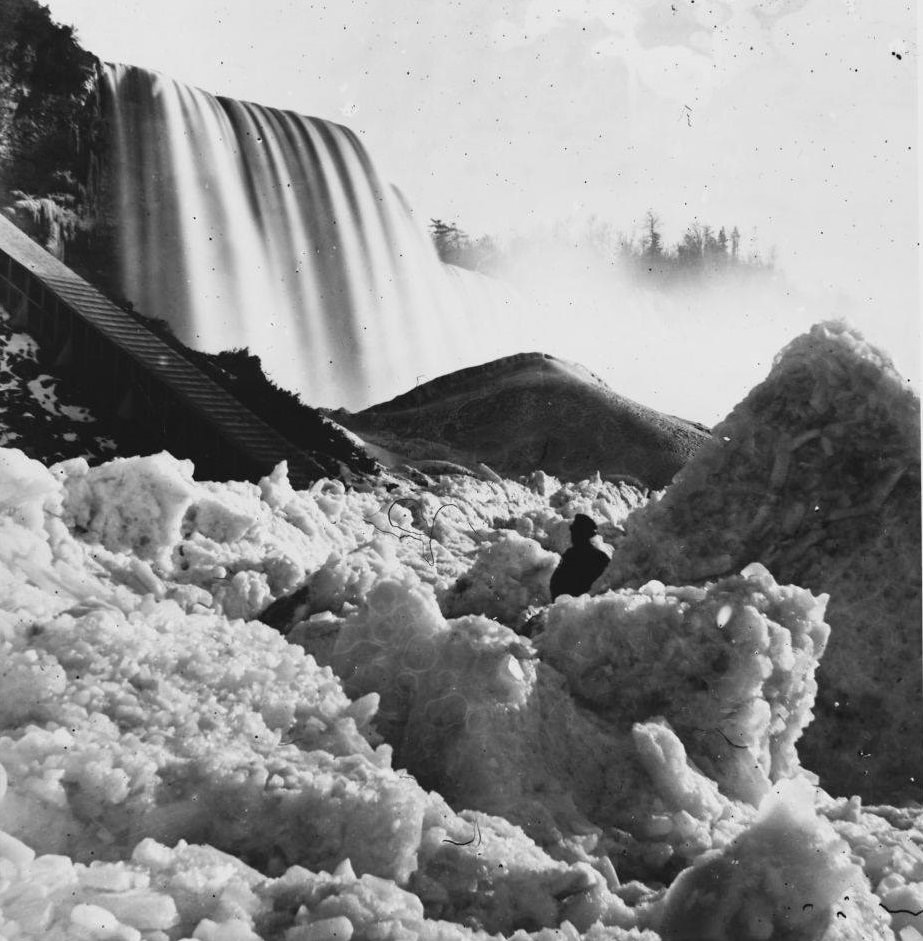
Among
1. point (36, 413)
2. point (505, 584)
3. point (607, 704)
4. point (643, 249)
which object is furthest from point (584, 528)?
point (643, 249)

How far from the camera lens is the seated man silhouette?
156cm

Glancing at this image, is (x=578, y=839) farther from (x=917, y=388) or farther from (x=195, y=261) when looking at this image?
(x=195, y=261)

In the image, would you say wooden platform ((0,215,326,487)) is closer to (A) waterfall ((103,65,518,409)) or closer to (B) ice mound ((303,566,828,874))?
(A) waterfall ((103,65,518,409))

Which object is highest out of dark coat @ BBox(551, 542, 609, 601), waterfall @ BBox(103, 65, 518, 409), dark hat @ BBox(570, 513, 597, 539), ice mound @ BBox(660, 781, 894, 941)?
waterfall @ BBox(103, 65, 518, 409)

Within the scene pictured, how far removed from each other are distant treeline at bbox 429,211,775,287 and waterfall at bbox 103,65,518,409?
3.4 inches

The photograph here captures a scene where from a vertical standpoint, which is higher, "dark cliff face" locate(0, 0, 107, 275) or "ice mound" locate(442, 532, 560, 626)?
"dark cliff face" locate(0, 0, 107, 275)

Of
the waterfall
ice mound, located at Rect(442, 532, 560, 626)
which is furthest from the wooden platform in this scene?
ice mound, located at Rect(442, 532, 560, 626)

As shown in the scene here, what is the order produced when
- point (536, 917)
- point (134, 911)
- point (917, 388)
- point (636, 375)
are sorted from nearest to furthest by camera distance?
point (134, 911) < point (536, 917) < point (917, 388) < point (636, 375)

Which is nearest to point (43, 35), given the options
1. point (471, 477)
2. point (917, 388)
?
point (471, 477)

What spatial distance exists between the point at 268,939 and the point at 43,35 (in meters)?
1.96

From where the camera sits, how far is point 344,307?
7.87 ft

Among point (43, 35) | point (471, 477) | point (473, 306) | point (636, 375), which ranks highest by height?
point (43, 35)

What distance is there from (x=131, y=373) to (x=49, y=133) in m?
0.56

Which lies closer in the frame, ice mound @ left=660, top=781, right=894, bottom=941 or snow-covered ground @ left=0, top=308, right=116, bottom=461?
ice mound @ left=660, top=781, right=894, bottom=941
